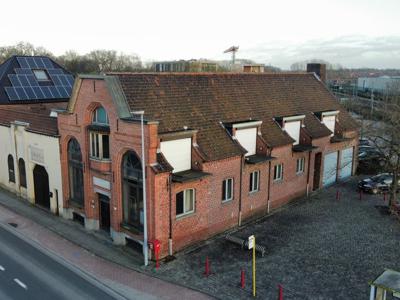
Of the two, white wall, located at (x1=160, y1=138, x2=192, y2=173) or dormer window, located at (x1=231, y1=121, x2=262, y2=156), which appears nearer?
white wall, located at (x1=160, y1=138, x2=192, y2=173)

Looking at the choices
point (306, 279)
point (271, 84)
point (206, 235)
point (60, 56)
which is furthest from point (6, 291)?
point (60, 56)

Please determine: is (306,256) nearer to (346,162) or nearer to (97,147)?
(97,147)

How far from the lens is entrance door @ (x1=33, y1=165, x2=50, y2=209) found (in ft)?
94.7

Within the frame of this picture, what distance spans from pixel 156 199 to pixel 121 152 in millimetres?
3595

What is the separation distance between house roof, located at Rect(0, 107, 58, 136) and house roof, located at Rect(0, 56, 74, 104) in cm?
585

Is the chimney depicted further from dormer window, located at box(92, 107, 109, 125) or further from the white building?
the white building

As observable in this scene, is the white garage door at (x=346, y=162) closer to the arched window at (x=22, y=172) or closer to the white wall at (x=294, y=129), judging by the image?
the white wall at (x=294, y=129)

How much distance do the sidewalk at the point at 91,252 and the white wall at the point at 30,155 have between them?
1.57 metres

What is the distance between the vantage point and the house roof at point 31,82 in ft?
126

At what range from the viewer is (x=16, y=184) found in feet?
106

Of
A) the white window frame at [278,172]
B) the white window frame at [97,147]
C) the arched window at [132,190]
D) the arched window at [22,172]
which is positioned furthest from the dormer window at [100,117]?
the white window frame at [278,172]

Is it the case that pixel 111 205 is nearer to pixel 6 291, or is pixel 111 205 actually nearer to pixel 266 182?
pixel 6 291

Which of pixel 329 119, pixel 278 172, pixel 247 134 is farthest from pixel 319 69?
pixel 247 134

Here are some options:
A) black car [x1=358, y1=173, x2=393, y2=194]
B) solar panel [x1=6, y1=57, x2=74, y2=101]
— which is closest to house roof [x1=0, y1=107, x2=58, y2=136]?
solar panel [x1=6, y1=57, x2=74, y2=101]
